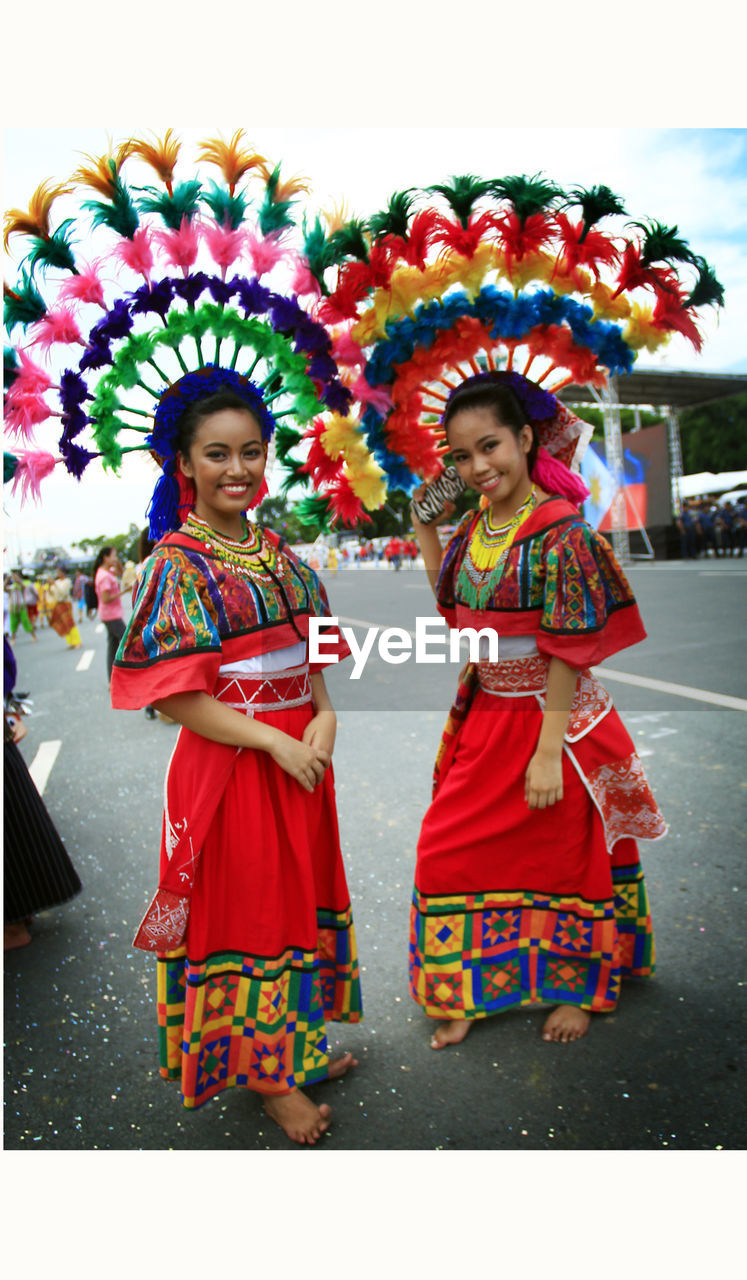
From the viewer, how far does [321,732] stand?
2.01 m

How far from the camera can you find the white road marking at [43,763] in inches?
212

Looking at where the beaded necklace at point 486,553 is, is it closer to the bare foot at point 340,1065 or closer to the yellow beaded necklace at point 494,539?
the yellow beaded necklace at point 494,539

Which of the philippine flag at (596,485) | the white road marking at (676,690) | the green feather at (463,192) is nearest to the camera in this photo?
the green feather at (463,192)

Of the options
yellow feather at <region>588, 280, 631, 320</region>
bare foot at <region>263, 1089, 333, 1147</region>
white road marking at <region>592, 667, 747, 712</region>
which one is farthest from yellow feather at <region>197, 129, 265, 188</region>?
white road marking at <region>592, 667, 747, 712</region>

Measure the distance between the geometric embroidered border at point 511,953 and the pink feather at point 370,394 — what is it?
139 centimetres

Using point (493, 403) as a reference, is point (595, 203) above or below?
above

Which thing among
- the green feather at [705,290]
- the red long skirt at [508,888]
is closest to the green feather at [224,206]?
the green feather at [705,290]

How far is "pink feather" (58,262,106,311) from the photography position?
1933 millimetres

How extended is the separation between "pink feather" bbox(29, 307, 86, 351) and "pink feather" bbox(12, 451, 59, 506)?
0.26 m

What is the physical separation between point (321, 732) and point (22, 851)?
1.79 metres

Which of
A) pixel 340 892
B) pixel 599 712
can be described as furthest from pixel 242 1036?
pixel 599 712

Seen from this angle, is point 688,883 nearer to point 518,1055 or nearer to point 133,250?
point 518,1055

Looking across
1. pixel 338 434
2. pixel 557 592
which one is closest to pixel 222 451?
pixel 338 434

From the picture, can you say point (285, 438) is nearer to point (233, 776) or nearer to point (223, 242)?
point (223, 242)
